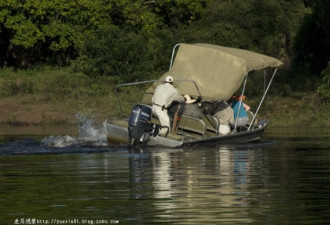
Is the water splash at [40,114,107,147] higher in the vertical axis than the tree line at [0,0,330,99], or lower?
lower

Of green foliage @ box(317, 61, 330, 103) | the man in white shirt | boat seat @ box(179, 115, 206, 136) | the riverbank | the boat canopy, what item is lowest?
the riverbank

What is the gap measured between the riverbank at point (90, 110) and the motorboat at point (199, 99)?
382 inches

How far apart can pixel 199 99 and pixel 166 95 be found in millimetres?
1357

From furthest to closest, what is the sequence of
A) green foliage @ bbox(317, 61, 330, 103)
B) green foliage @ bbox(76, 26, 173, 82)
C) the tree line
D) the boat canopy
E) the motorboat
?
the tree line < green foliage @ bbox(76, 26, 173, 82) < green foliage @ bbox(317, 61, 330, 103) < the boat canopy < the motorboat

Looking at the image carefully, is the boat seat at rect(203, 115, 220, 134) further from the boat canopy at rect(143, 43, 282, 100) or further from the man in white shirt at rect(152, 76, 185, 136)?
the man in white shirt at rect(152, 76, 185, 136)

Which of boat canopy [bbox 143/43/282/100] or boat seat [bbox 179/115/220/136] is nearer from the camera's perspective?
boat seat [bbox 179/115/220/136]

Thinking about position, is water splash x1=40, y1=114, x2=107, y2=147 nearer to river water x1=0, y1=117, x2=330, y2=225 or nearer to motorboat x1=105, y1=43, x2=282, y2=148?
river water x1=0, y1=117, x2=330, y2=225

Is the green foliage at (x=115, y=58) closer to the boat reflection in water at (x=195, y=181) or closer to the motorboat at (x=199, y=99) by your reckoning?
the motorboat at (x=199, y=99)

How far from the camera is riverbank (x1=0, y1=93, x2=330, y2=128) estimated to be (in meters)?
36.5

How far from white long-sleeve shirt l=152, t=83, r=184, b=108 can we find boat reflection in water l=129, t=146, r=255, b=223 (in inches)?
47.1

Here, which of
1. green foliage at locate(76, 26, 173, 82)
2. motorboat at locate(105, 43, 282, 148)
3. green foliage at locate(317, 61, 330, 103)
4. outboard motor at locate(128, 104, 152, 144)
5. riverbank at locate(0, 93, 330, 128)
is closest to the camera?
outboard motor at locate(128, 104, 152, 144)

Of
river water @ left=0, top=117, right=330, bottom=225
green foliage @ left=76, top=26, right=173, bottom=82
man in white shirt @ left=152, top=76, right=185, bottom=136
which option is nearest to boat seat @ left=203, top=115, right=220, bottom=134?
river water @ left=0, top=117, right=330, bottom=225

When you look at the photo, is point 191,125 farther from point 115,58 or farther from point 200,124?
point 115,58

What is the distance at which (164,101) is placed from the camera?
24047 mm
